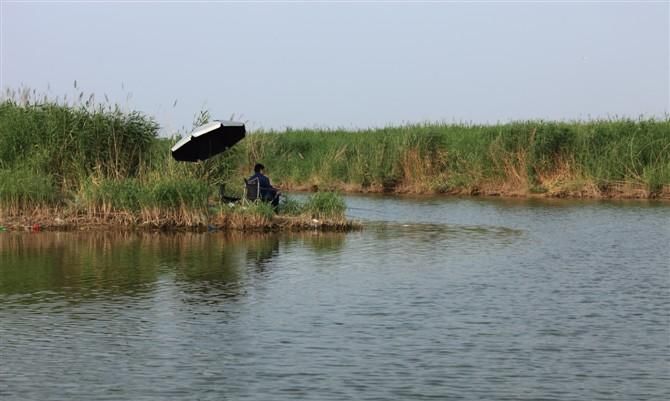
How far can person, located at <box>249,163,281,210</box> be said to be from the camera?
19.8m

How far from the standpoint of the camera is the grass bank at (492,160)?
3075 cm

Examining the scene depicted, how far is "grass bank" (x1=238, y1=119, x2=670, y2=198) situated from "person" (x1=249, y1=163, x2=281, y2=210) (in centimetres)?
786

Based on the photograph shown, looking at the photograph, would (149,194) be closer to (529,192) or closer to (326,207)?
(326,207)

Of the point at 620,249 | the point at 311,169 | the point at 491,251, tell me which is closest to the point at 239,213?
the point at 491,251

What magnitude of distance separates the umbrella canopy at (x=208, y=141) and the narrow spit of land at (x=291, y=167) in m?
0.47

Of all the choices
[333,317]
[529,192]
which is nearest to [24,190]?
[333,317]

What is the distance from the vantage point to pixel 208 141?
20.4 metres

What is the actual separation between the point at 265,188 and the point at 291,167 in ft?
59.5

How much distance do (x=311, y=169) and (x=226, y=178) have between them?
634 inches

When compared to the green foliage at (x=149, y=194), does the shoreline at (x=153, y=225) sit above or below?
below

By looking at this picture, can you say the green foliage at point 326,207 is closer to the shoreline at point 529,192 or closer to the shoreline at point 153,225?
the shoreline at point 153,225

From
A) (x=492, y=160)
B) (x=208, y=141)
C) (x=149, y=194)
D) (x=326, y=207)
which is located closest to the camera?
(x=149, y=194)

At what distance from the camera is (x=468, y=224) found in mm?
22453

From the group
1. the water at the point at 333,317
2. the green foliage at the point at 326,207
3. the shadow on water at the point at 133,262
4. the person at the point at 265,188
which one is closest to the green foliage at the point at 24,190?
the shadow on water at the point at 133,262
